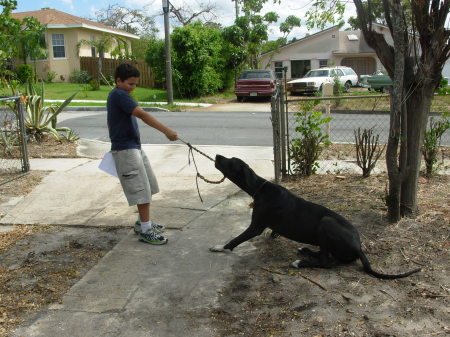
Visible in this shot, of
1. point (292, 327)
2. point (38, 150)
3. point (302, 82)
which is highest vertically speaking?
point (302, 82)

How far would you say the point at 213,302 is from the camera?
11.6 feet

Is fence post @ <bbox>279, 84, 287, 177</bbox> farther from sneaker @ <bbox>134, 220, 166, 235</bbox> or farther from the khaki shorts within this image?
→ the khaki shorts

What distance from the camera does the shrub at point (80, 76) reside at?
102ft

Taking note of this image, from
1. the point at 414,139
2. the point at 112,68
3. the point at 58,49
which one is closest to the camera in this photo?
the point at 414,139

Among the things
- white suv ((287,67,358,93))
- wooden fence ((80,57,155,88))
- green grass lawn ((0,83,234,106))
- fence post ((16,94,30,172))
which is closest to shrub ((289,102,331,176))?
fence post ((16,94,30,172))

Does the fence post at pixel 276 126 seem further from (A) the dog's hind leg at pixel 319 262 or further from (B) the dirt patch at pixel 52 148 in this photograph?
(B) the dirt patch at pixel 52 148

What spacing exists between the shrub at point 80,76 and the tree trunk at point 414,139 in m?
28.8

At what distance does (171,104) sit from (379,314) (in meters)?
17.9

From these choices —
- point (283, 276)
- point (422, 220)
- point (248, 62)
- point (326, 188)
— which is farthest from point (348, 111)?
point (248, 62)

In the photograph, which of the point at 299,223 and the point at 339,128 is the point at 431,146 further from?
the point at 339,128

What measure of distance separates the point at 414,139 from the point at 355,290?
1.97 metres

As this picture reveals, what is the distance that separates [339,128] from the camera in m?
12.5

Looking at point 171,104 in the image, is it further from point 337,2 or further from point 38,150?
point 337,2

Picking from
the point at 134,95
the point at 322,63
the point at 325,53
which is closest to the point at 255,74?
the point at 134,95
